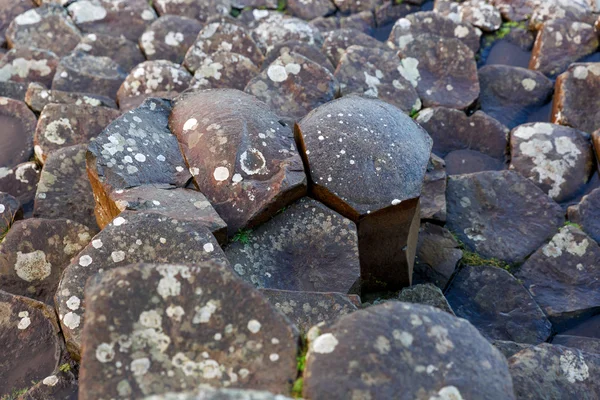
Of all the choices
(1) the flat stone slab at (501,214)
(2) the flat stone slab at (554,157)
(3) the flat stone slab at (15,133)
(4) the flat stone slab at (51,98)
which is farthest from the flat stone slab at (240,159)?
(2) the flat stone slab at (554,157)

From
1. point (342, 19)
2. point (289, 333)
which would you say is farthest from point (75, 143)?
point (342, 19)

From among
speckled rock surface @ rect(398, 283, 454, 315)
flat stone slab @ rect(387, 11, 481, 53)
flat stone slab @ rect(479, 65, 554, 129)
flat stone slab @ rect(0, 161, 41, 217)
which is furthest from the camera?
flat stone slab @ rect(387, 11, 481, 53)

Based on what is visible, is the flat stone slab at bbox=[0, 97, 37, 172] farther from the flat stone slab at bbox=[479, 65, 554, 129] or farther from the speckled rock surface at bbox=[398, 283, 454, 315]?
the flat stone slab at bbox=[479, 65, 554, 129]

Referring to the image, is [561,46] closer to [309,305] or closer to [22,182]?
[309,305]

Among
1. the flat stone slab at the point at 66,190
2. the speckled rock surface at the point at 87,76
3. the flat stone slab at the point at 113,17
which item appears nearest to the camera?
the flat stone slab at the point at 66,190

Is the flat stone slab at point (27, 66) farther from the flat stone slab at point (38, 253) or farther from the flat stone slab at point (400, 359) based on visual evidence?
the flat stone slab at point (400, 359)

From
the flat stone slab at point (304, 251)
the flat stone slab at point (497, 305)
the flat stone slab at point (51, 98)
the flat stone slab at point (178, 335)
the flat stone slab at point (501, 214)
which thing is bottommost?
the flat stone slab at point (497, 305)

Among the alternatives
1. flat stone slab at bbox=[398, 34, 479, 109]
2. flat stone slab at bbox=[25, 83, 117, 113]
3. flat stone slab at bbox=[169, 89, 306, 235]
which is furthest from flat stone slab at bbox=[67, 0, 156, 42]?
flat stone slab at bbox=[398, 34, 479, 109]
